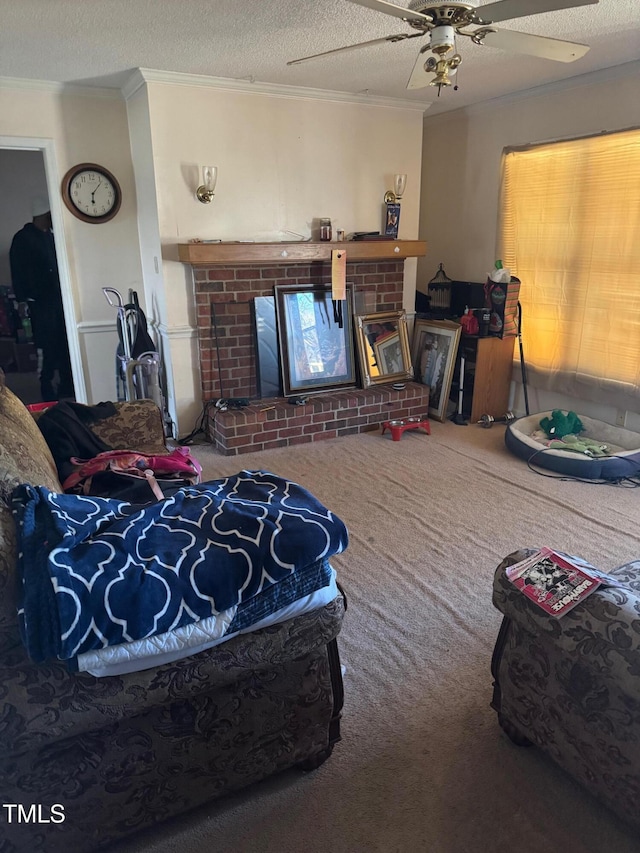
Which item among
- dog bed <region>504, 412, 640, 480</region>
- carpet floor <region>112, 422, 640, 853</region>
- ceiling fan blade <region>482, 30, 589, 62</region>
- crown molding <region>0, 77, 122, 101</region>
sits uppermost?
crown molding <region>0, 77, 122, 101</region>

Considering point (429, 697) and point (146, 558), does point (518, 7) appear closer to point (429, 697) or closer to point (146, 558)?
point (146, 558)

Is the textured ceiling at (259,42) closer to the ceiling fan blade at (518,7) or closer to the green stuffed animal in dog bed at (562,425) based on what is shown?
the ceiling fan blade at (518,7)

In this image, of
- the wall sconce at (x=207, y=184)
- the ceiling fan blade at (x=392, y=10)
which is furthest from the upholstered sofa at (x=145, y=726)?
the wall sconce at (x=207, y=184)

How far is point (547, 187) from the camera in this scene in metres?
4.01

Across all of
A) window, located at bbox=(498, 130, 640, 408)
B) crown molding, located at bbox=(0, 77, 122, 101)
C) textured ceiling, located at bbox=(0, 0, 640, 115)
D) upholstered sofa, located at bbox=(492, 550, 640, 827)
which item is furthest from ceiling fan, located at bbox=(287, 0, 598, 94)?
crown molding, located at bbox=(0, 77, 122, 101)

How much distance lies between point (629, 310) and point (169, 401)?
3.09 metres

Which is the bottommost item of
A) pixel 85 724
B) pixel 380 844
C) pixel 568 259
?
pixel 380 844

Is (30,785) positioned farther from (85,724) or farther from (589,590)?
(589,590)

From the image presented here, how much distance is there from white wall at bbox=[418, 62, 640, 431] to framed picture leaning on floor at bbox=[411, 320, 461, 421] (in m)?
0.56

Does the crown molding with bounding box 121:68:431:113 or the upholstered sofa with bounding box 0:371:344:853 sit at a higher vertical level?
the crown molding with bounding box 121:68:431:113

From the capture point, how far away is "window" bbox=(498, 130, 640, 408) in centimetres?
357

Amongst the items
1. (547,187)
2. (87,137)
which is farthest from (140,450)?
(547,187)

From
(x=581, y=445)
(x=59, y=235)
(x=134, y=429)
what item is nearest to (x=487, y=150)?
(x=581, y=445)

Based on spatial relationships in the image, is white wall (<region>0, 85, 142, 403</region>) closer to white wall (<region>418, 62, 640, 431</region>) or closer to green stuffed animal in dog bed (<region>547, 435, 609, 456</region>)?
white wall (<region>418, 62, 640, 431</region>)
